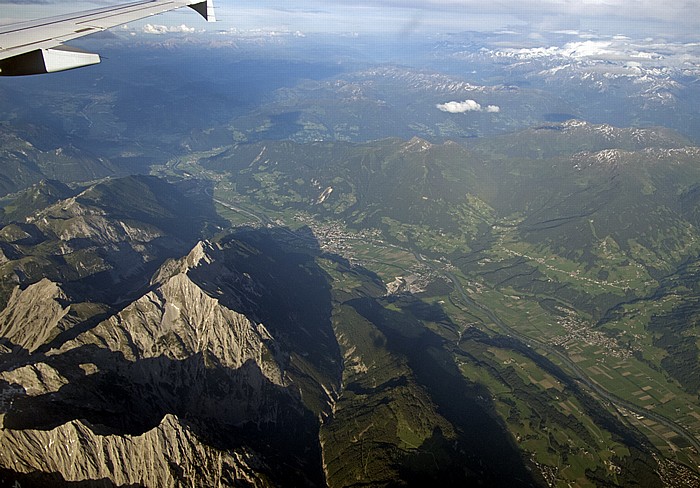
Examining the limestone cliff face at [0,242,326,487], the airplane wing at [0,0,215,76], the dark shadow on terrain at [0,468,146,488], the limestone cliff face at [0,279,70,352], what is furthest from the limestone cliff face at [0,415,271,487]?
the airplane wing at [0,0,215,76]

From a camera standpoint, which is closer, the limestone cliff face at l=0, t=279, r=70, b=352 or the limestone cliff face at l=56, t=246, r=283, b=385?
the limestone cliff face at l=56, t=246, r=283, b=385

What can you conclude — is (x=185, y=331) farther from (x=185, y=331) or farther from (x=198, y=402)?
(x=198, y=402)

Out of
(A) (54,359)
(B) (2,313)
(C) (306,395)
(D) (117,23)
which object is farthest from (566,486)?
(B) (2,313)

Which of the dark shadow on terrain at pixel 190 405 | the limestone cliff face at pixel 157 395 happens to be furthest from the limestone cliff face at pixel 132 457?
the dark shadow on terrain at pixel 190 405

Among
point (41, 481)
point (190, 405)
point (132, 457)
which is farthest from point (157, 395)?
point (41, 481)

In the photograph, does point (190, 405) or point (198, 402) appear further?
point (198, 402)

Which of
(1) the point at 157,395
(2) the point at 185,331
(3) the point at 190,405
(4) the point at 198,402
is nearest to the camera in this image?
(1) the point at 157,395

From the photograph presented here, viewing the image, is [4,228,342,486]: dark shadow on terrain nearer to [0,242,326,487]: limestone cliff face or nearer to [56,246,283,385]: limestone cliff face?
[0,242,326,487]: limestone cliff face

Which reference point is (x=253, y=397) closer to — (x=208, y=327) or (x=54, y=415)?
(x=208, y=327)
